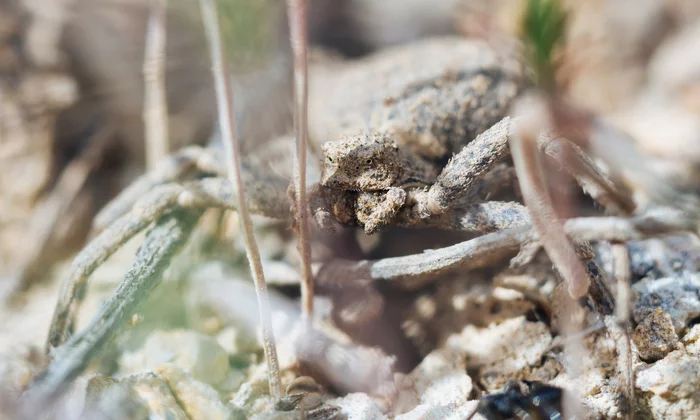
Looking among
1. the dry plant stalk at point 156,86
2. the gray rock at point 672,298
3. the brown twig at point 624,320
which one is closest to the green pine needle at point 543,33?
the brown twig at point 624,320

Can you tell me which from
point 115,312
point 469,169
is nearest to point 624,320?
point 469,169

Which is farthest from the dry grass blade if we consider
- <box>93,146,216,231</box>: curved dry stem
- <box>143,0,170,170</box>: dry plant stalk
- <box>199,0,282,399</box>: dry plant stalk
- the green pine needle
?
the green pine needle

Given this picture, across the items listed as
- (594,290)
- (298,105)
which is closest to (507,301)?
(594,290)

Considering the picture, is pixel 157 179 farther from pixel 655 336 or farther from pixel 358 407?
pixel 655 336

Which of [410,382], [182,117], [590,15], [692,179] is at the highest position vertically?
[590,15]

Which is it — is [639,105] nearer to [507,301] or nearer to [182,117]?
[507,301]

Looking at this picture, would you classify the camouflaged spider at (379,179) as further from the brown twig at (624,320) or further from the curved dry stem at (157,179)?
the brown twig at (624,320)

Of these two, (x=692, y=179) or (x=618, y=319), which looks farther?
(x=692, y=179)
